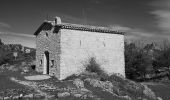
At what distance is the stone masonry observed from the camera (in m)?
26.4

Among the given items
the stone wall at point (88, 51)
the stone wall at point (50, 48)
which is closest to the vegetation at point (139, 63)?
the stone wall at point (88, 51)

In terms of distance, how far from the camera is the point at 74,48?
27.0 meters

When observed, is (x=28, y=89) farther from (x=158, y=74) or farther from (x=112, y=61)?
(x=158, y=74)

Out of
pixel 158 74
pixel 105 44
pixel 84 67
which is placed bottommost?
pixel 158 74

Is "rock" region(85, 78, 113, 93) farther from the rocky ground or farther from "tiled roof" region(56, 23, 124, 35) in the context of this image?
"tiled roof" region(56, 23, 124, 35)

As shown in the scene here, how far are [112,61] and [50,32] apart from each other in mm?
9642

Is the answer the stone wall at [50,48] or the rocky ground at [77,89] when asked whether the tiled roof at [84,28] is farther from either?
the rocky ground at [77,89]

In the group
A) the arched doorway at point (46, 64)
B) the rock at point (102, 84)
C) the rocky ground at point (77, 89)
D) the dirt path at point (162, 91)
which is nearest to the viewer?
the rocky ground at point (77, 89)

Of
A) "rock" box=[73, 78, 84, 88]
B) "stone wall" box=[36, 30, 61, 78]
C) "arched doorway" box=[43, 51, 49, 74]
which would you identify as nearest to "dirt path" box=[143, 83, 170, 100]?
"rock" box=[73, 78, 84, 88]

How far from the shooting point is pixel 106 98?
20500 mm

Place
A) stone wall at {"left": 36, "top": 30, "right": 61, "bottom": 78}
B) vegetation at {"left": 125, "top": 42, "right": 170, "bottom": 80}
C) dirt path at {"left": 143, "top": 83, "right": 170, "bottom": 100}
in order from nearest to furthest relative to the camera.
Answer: stone wall at {"left": 36, "top": 30, "right": 61, "bottom": 78} → dirt path at {"left": 143, "top": 83, "right": 170, "bottom": 100} → vegetation at {"left": 125, "top": 42, "right": 170, "bottom": 80}

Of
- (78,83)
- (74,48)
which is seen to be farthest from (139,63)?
(78,83)

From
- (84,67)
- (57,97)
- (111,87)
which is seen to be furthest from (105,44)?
(57,97)

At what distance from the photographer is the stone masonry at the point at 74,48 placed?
86.5 ft
